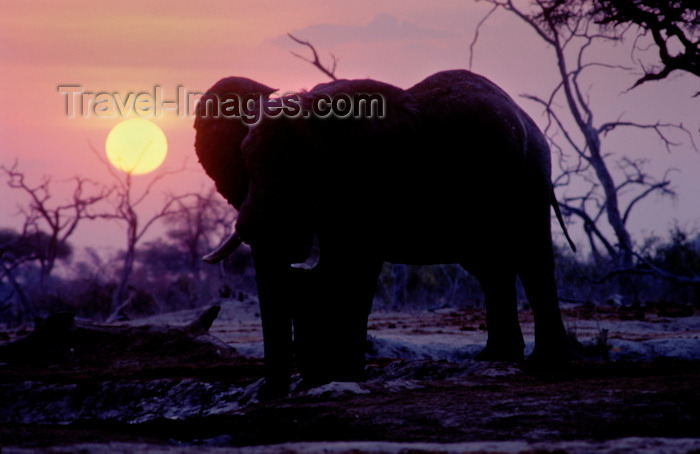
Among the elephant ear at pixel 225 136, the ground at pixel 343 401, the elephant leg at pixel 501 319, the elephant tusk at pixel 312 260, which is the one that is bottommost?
the ground at pixel 343 401

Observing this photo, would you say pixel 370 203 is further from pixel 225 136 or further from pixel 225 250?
pixel 225 136

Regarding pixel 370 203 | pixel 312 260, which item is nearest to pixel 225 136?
pixel 370 203

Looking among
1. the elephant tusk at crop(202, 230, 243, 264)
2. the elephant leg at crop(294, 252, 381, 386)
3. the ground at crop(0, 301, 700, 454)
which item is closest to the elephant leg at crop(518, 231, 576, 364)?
the ground at crop(0, 301, 700, 454)

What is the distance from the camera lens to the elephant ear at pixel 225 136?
6574mm

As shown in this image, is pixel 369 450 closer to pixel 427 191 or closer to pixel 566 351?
pixel 427 191

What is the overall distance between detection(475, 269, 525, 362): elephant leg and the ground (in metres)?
0.71

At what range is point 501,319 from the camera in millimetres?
7383

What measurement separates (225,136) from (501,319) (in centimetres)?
302

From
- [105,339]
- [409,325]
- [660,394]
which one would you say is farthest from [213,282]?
[660,394]

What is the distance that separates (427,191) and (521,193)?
1221 millimetres

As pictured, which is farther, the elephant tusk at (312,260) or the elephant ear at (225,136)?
the elephant ear at (225,136)

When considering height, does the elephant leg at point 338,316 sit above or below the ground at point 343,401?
above

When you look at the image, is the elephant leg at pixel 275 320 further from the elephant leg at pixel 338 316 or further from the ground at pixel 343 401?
the ground at pixel 343 401

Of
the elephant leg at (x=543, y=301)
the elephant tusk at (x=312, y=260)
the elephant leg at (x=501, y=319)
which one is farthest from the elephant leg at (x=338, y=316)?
the elephant leg at (x=543, y=301)
